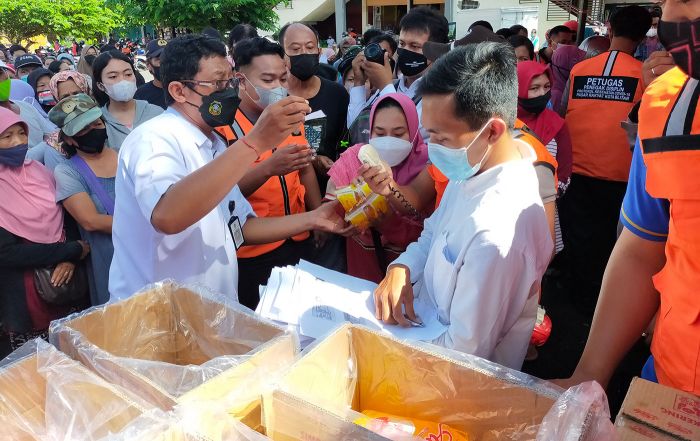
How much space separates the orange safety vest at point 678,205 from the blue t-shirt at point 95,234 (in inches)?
106

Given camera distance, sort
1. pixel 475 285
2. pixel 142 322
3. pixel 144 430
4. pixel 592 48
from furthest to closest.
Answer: pixel 592 48 → pixel 142 322 → pixel 475 285 → pixel 144 430

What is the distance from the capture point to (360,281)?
5.71 ft

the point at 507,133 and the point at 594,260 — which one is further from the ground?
the point at 507,133

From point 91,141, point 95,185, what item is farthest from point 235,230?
point 91,141

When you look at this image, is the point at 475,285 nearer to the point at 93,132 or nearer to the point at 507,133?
the point at 507,133

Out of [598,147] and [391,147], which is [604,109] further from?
[391,147]

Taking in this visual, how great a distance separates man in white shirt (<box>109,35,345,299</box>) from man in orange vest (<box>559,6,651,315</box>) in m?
2.62

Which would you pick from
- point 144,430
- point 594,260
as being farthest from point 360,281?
point 594,260

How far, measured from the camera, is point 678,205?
41.3 inches

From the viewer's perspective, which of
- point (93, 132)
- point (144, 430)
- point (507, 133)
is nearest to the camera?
point (144, 430)

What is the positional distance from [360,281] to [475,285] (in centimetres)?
49

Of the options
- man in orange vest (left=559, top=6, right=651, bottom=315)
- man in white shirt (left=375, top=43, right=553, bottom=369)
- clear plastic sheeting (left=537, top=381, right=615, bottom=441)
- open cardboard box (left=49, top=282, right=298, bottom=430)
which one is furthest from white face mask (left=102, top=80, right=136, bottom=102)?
clear plastic sheeting (left=537, top=381, right=615, bottom=441)

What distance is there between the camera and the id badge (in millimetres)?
2049

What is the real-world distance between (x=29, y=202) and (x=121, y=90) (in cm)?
158
